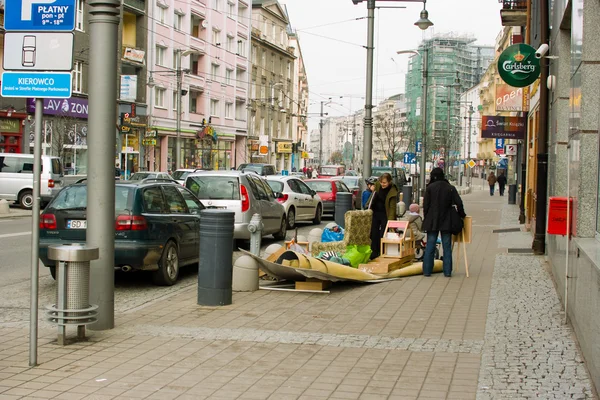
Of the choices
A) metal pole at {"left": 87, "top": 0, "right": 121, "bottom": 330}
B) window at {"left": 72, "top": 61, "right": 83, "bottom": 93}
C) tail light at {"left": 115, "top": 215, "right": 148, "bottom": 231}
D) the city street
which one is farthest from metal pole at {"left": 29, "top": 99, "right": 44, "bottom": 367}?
window at {"left": 72, "top": 61, "right": 83, "bottom": 93}

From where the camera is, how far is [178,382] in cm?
638

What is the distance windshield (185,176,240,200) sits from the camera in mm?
17000

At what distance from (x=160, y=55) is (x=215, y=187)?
3657 centimetres

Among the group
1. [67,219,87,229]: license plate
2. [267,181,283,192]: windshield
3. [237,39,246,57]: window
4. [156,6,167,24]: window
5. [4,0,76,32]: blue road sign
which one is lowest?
[67,219,87,229]: license plate

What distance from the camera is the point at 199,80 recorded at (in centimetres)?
5772

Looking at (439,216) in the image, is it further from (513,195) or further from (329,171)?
(329,171)

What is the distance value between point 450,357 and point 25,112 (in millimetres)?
34443

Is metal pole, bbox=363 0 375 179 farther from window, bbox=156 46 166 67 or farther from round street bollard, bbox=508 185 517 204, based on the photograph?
window, bbox=156 46 166 67

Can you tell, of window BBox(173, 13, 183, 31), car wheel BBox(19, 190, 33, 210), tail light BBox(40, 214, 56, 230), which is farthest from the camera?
window BBox(173, 13, 183, 31)

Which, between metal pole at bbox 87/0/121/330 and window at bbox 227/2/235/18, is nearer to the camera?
metal pole at bbox 87/0/121/330

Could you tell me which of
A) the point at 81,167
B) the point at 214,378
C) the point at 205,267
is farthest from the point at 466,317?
the point at 81,167

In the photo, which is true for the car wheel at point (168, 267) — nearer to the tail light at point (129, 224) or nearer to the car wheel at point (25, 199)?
the tail light at point (129, 224)

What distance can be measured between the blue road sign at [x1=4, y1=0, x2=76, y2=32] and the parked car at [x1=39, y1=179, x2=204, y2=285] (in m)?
4.72

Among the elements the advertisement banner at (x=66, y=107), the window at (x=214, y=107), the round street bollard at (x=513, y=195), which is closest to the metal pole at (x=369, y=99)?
the round street bollard at (x=513, y=195)
